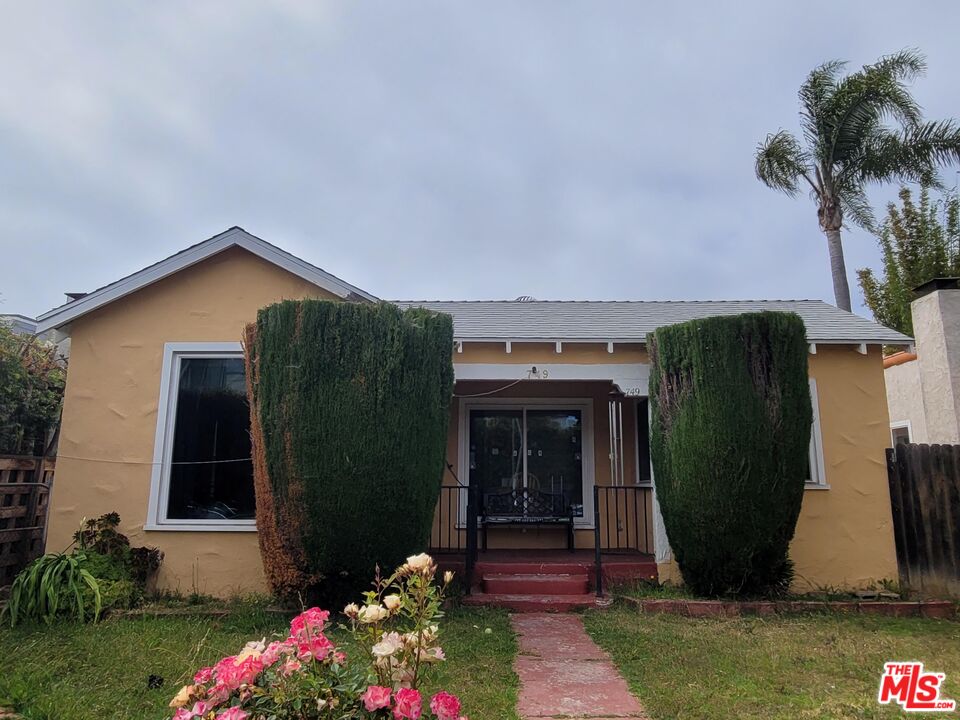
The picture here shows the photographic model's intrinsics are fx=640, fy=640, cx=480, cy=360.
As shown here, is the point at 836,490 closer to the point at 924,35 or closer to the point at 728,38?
the point at 728,38

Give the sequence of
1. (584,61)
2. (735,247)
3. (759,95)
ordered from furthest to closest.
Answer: (735,247) < (759,95) < (584,61)

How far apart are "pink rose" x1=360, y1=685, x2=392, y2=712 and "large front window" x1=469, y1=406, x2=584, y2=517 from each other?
23.7ft

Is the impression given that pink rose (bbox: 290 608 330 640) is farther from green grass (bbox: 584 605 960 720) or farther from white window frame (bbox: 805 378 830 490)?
white window frame (bbox: 805 378 830 490)

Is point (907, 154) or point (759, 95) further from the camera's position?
point (907, 154)

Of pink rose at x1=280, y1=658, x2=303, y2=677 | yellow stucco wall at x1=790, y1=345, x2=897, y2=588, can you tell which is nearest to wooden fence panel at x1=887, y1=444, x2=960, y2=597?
yellow stucco wall at x1=790, y1=345, x2=897, y2=588

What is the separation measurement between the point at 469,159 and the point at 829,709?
1303 cm

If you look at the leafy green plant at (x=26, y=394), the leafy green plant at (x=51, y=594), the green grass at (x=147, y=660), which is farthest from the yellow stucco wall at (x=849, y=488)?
the leafy green plant at (x=26, y=394)

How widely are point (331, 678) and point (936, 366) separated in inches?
415

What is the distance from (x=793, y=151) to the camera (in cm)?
1602

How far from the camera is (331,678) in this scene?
6.87 feet

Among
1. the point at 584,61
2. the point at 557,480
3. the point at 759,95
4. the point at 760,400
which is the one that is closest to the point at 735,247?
the point at 759,95

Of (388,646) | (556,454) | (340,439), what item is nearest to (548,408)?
(556,454)

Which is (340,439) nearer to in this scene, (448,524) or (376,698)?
(448,524)

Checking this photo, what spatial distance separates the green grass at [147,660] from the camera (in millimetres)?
3850
